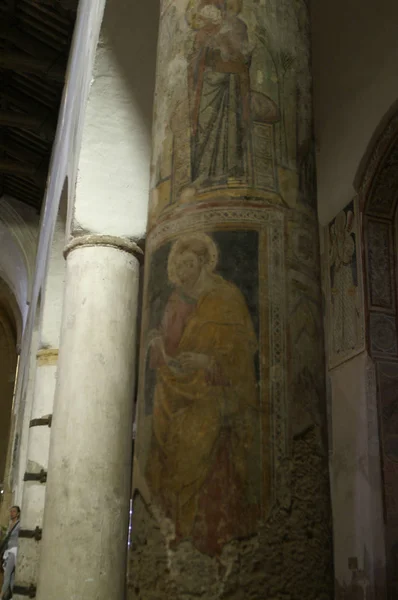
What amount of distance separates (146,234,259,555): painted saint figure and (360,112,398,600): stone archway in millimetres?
3676

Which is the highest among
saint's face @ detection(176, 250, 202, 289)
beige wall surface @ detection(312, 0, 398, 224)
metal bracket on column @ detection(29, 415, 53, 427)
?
beige wall surface @ detection(312, 0, 398, 224)

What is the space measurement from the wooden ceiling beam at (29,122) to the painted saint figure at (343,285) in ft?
16.2

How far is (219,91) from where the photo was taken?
2.57 metres

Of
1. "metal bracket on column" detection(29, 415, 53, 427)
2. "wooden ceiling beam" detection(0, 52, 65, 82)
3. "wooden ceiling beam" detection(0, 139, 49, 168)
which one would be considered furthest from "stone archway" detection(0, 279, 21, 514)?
"metal bracket on column" detection(29, 415, 53, 427)

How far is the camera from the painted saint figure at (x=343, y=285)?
20.3 ft

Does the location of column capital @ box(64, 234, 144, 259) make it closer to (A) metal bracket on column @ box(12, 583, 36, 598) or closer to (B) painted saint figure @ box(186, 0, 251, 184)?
(B) painted saint figure @ box(186, 0, 251, 184)

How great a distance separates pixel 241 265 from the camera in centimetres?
237

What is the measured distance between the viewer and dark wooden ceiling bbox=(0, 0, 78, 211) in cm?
834

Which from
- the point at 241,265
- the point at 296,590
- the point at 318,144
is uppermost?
the point at 318,144

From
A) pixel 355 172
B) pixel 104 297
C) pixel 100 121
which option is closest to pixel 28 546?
pixel 104 297

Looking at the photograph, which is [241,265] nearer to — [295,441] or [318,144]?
[295,441]

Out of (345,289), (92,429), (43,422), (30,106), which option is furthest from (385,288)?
(30,106)

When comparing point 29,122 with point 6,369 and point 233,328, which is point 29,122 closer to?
point 233,328

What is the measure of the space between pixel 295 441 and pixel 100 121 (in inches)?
121
